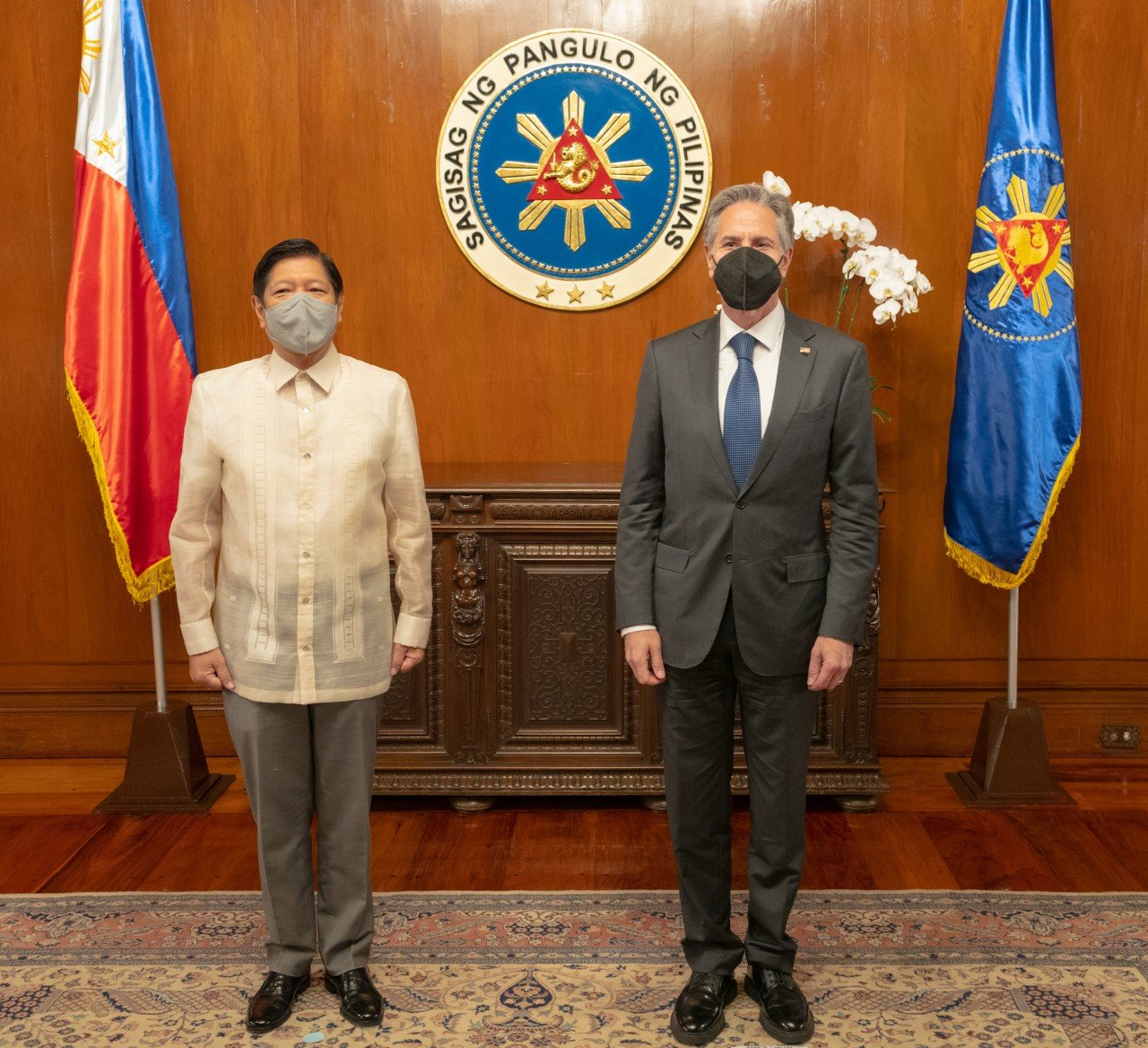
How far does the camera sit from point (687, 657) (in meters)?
2.21

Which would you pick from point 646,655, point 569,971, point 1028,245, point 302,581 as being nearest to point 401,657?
point 302,581

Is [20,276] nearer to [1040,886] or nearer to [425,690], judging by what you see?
[425,690]

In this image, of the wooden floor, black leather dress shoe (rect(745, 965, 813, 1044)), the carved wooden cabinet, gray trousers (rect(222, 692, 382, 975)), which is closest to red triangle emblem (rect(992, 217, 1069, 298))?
the carved wooden cabinet

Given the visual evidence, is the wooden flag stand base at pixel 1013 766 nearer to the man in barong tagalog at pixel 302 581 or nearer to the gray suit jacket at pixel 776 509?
the gray suit jacket at pixel 776 509

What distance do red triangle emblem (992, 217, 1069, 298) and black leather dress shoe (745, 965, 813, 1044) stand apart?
207 cm

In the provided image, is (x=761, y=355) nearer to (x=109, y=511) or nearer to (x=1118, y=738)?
(x=109, y=511)

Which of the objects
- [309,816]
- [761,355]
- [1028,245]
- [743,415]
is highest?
[1028,245]

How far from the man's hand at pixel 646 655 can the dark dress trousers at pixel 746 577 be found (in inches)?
0.7

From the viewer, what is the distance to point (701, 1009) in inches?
89.0

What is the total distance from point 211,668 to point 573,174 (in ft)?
6.77

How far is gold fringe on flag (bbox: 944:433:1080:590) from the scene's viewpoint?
344cm

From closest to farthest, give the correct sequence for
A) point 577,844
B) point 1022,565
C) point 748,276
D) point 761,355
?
point 748,276 → point 761,355 → point 577,844 → point 1022,565

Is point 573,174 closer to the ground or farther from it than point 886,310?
farther from it

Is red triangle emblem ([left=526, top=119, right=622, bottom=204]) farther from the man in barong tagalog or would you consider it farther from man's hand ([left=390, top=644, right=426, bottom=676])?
man's hand ([left=390, top=644, right=426, bottom=676])
